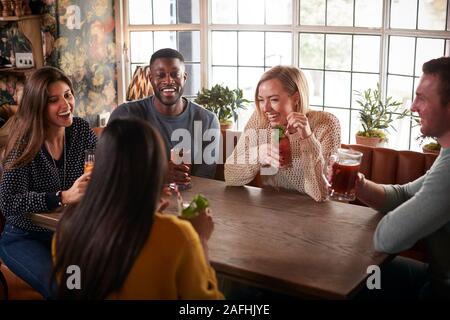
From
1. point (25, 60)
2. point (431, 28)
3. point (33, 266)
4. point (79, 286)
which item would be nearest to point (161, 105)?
point (33, 266)

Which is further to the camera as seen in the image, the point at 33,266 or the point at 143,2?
the point at 143,2

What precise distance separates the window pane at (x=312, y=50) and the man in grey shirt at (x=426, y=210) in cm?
274

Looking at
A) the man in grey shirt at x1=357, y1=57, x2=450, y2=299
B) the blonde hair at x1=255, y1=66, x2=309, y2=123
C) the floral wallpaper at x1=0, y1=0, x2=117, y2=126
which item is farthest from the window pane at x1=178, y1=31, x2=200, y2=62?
the man in grey shirt at x1=357, y1=57, x2=450, y2=299

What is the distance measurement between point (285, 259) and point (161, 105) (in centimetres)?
166

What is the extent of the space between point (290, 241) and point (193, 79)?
3.42 meters

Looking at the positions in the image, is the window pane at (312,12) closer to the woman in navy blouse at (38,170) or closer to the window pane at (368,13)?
the window pane at (368,13)

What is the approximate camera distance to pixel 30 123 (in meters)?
2.54

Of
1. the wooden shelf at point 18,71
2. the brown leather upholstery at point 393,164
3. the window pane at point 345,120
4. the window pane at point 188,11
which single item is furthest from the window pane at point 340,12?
the wooden shelf at point 18,71

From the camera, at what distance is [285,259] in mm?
1873

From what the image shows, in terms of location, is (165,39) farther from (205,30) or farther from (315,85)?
(315,85)

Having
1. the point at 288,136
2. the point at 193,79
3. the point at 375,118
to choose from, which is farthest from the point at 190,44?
the point at 288,136

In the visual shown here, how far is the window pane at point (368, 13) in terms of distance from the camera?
4.55 metres

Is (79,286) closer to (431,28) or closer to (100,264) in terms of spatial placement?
(100,264)
